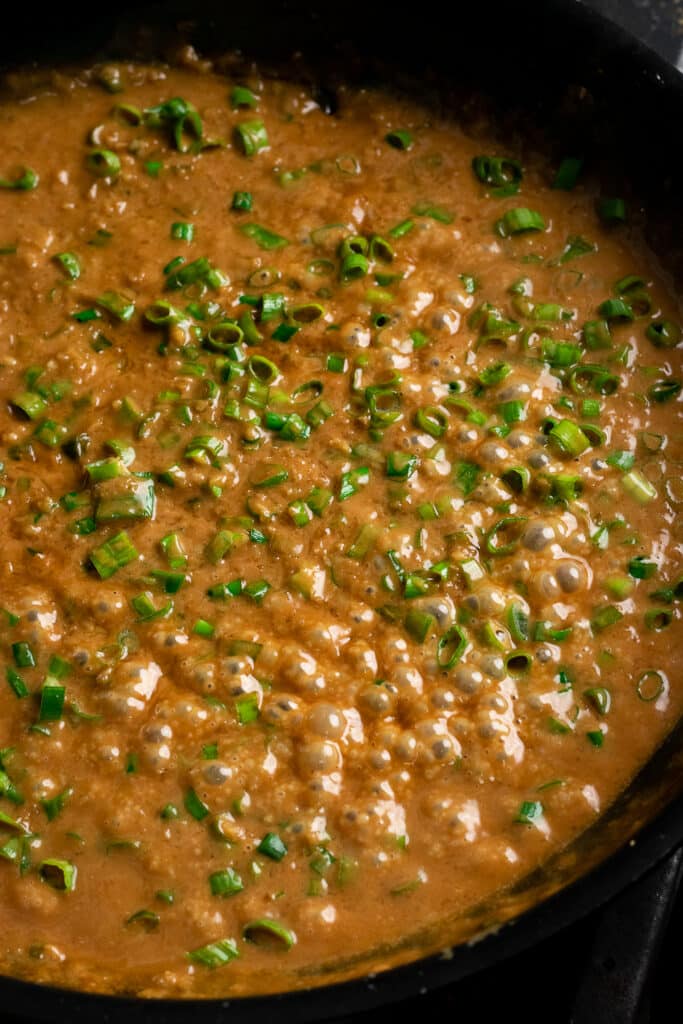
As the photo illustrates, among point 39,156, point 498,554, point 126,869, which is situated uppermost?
point 498,554

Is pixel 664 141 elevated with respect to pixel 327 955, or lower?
elevated

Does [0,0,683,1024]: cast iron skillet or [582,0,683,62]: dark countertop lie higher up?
[582,0,683,62]: dark countertop

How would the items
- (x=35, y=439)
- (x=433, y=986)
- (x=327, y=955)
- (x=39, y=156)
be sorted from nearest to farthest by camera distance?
(x=433, y=986)
(x=327, y=955)
(x=35, y=439)
(x=39, y=156)

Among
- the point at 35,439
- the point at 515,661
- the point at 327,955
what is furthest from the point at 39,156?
the point at 327,955

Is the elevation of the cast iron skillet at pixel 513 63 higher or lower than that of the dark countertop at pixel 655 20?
lower

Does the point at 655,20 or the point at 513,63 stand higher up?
the point at 655,20

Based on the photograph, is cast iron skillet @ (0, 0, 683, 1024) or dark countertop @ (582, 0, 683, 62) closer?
cast iron skillet @ (0, 0, 683, 1024)

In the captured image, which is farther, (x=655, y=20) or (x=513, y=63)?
(x=655, y=20)

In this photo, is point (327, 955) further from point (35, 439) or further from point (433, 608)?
point (35, 439)

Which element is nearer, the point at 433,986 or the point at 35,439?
the point at 433,986

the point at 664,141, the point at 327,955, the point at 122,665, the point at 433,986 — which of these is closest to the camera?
the point at 433,986

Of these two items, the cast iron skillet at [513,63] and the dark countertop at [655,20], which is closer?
the cast iron skillet at [513,63]
